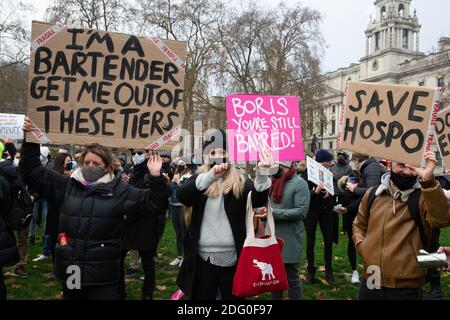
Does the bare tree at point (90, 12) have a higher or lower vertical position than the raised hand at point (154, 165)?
higher

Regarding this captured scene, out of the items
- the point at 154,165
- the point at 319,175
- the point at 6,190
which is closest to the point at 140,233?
the point at 154,165

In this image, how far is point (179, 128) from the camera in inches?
160

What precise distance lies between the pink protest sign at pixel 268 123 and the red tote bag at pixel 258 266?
2.68ft

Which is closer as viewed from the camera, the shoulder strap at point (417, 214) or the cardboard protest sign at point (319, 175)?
the shoulder strap at point (417, 214)

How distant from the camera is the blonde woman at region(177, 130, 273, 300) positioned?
3.55m

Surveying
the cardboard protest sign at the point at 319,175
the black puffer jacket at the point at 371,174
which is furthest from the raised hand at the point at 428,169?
the cardboard protest sign at the point at 319,175

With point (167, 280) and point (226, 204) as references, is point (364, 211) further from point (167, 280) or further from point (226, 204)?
point (167, 280)

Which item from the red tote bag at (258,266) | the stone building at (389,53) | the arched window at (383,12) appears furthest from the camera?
the arched window at (383,12)

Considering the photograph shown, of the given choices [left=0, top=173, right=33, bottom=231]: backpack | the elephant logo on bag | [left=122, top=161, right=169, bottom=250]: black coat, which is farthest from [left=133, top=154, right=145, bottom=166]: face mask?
the elephant logo on bag

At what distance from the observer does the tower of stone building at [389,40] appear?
271 ft

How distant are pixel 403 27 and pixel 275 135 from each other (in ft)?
303

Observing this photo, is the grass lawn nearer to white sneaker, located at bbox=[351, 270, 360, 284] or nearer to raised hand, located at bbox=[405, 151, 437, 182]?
white sneaker, located at bbox=[351, 270, 360, 284]

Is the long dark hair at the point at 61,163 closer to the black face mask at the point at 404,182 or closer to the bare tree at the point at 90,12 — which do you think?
the black face mask at the point at 404,182

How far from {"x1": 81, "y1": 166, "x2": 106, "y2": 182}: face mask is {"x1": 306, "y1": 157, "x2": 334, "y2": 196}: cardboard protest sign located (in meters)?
A: 3.11
